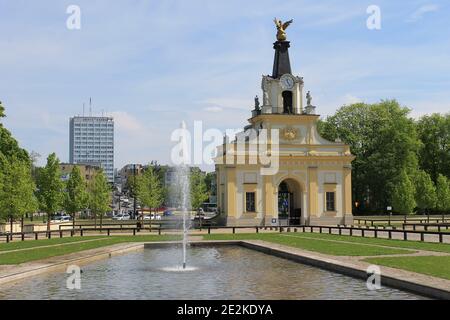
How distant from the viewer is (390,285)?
16.1 metres

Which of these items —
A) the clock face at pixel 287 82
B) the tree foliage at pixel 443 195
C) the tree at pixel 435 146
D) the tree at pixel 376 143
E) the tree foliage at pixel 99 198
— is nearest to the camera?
the tree foliage at pixel 99 198

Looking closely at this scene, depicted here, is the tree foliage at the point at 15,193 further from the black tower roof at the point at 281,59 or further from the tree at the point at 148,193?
the black tower roof at the point at 281,59

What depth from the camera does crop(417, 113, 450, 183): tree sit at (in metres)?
85.0

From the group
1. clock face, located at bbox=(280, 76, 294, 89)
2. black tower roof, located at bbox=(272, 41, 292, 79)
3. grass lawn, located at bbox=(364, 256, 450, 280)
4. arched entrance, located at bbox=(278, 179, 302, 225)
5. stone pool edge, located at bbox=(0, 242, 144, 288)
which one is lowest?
stone pool edge, located at bbox=(0, 242, 144, 288)

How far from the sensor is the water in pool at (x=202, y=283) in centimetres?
1529

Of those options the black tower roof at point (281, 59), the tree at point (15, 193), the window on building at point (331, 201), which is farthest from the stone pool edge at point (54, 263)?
the black tower roof at point (281, 59)

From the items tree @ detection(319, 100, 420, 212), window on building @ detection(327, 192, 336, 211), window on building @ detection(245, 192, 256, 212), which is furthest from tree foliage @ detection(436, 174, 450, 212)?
window on building @ detection(245, 192, 256, 212)

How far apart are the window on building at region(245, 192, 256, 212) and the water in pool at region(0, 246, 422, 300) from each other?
32.6m

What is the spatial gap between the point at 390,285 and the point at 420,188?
56318 mm

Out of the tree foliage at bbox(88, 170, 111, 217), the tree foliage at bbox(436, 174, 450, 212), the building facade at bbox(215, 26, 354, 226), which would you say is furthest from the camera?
the tree foliage at bbox(436, 174, 450, 212)

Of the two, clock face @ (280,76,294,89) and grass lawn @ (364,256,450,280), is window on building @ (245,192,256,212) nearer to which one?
clock face @ (280,76,294,89)
